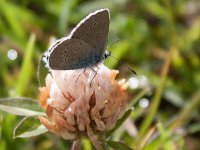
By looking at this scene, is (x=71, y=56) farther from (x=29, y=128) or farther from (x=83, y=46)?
(x=29, y=128)

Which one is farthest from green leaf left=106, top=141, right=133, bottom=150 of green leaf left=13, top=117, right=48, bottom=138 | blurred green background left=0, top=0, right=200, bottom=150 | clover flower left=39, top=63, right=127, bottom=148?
blurred green background left=0, top=0, right=200, bottom=150

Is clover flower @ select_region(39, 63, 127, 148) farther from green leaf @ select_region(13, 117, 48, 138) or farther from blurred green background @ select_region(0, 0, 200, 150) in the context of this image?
blurred green background @ select_region(0, 0, 200, 150)

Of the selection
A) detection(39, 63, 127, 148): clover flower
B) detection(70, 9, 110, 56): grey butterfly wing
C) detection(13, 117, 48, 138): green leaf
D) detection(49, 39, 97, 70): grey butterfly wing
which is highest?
detection(70, 9, 110, 56): grey butterfly wing

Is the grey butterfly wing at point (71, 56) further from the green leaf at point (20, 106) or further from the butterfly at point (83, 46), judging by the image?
the green leaf at point (20, 106)

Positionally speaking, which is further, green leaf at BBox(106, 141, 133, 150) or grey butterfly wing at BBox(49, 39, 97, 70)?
green leaf at BBox(106, 141, 133, 150)

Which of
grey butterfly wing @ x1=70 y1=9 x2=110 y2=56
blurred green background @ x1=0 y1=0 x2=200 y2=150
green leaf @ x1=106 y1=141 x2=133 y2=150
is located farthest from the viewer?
blurred green background @ x1=0 y1=0 x2=200 y2=150

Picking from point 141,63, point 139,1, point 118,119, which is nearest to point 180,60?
point 141,63

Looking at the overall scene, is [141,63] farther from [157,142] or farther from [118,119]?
[118,119]
